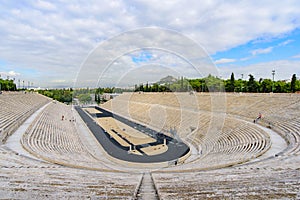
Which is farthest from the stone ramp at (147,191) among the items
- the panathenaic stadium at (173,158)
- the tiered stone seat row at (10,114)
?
the tiered stone seat row at (10,114)

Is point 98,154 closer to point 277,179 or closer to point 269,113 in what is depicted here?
point 277,179

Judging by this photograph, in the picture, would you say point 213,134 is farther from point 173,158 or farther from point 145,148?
point 173,158

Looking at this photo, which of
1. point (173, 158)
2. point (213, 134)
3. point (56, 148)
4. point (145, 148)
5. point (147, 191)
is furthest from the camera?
point (213, 134)

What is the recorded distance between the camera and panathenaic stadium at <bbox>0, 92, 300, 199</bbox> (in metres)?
4.49

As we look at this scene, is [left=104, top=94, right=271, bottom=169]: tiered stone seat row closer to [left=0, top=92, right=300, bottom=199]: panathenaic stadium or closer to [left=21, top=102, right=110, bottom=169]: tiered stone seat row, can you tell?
[left=0, top=92, right=300, bottom=199]: panathenaic stadium

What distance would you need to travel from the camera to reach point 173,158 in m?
12.8

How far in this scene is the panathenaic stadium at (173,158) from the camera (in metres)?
4.49

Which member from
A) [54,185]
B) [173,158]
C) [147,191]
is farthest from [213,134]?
[54,185]

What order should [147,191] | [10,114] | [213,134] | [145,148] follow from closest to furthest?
[147,191] → [145,148] → [213,134] → [10,114]

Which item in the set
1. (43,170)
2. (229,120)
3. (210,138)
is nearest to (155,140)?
(210,138)

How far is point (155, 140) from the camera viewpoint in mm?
17969

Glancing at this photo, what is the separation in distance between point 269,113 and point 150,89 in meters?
42.8

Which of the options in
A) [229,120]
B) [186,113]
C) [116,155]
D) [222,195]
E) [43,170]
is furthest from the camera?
[186,113]

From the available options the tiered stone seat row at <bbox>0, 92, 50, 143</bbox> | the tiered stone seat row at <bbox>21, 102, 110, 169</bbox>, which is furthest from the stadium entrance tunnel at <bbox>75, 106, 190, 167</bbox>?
the tiered stone seat row at <bbox>0, 92, 50, 143</bbox>
